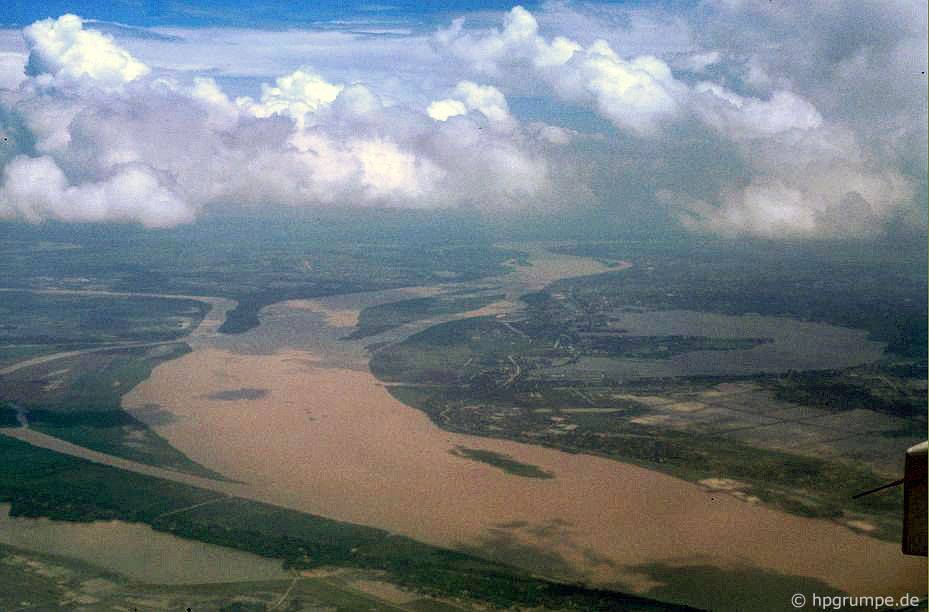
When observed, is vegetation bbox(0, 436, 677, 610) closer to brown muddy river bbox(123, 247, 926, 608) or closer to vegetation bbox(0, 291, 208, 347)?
brown muddy river bbox(123, 247, 926, 608)

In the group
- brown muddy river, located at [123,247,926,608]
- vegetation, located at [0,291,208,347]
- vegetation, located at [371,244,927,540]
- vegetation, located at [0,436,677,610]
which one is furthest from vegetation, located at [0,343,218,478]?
vegetation, located at [371,244,927,540]

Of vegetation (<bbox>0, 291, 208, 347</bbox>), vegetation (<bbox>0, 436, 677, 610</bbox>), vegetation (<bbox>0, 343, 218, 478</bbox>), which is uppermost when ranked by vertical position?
vegetation (<bbox>0, 291, 208, 347</bbox>)

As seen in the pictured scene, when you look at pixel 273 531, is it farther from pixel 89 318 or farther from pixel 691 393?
pixel 89 318

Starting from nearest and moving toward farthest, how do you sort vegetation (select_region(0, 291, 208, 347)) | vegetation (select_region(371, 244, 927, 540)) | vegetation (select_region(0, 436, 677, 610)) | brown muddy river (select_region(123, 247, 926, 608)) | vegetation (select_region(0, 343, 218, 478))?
vegetation (select_region(0, 436, 677, 610)), brown muddy river (select_region(123, 247, 926, 608)), vegetation (select_region(371, 244, 927, 540)), vegetation (select_region(0, 343, 218, 478)), vegetation (select_region(0, 291, 208, 347))

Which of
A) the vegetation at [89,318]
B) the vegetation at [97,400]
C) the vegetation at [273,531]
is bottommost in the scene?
the vegetation at [273,531]

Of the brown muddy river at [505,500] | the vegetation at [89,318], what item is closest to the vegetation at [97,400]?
the brown muddy river at [505,500]

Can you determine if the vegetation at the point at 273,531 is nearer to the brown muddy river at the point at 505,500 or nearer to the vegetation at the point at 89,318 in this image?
the brown muddy river at the point at 505,500

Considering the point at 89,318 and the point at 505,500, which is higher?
the point at 89,318

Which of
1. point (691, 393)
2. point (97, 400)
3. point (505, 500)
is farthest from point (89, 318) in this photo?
point (505, 500)

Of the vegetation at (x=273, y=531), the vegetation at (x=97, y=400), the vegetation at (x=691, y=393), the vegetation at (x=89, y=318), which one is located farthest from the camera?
the vegetation at (x=89, y=318)
